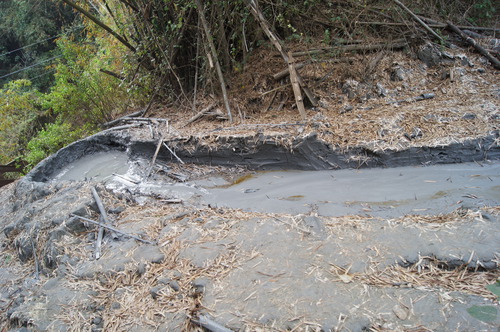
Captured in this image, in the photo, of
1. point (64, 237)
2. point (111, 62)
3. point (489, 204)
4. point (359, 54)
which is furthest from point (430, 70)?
point (111, 62)

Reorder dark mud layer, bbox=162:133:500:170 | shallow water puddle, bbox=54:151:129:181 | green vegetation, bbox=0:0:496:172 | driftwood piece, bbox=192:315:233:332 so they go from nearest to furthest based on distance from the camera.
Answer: driftwood piece, bbox=192:315:233:332 → dark mud layer, bbox=162:133:500:170 → shallow water puddle, bbox=54:151:129:181 → green vegetation, bbox=0:0:496:172

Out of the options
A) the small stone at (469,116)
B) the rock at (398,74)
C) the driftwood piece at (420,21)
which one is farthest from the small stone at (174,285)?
the driftwood piece at (420,21)

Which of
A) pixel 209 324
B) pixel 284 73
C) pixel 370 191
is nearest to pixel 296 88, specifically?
pixel 284 73

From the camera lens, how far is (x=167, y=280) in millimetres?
2652

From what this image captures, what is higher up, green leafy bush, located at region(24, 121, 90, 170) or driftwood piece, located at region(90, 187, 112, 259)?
green leafy bush, located at region(24, 121, 90, 170)

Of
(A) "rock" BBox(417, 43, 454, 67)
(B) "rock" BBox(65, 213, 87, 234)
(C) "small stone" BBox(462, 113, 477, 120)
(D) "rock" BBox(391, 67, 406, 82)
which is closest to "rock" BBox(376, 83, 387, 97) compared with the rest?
(D) "rock" BBox(391, 67, 406, 82)

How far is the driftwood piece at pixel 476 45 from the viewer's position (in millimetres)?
5384

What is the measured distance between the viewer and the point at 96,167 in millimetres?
5676

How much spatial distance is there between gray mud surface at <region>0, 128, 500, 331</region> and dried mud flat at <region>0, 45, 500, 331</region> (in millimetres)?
14

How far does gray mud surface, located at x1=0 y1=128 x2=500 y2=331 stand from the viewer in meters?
2.11

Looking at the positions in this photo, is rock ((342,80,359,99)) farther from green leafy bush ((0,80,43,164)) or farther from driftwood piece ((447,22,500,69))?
green leafy bush ((0,80,43,164))

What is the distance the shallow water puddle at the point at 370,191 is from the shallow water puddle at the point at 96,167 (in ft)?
6.68

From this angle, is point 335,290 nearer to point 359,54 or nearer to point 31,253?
point 31,253

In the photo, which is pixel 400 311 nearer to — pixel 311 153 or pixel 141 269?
pixel 141 269
